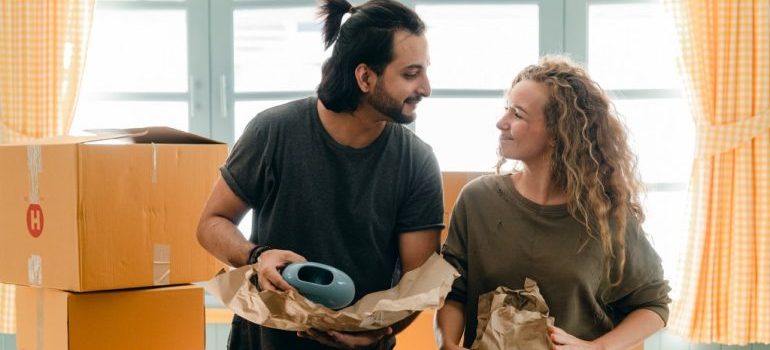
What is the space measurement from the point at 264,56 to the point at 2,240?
4.36 ft

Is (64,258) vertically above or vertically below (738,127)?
below

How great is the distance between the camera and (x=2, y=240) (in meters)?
2.42

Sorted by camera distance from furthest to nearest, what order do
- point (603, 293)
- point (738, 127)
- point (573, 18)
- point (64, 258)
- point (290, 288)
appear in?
1. point (573, 18)
2. point (738, 127)
3. point (64, 258)
4. point (603, 293)
5. point (290, 288)

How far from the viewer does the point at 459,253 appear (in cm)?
196

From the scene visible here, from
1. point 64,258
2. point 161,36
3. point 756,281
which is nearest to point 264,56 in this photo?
point 161,36

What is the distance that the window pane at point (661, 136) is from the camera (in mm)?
3418

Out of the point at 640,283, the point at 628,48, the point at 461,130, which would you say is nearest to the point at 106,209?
the point at 640,283

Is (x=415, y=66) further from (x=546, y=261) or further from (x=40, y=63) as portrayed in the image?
(x=40, y=63)

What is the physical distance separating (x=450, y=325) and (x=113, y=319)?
2.89 ft

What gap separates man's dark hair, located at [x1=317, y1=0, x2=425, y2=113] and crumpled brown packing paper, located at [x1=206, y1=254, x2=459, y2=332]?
0.39m

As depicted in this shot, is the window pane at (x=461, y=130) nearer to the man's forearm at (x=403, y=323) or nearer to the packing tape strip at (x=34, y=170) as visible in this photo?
the packing tape strip at (x=34, y=170)

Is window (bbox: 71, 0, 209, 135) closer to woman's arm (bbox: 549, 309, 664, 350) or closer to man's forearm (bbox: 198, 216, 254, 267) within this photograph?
man's forearm (bbox: 198, 216, 254, 267)

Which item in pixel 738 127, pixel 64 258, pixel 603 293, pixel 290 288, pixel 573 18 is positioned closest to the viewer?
pixel 290 288

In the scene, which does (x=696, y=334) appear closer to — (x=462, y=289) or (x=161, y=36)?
(x=462, y=289)
